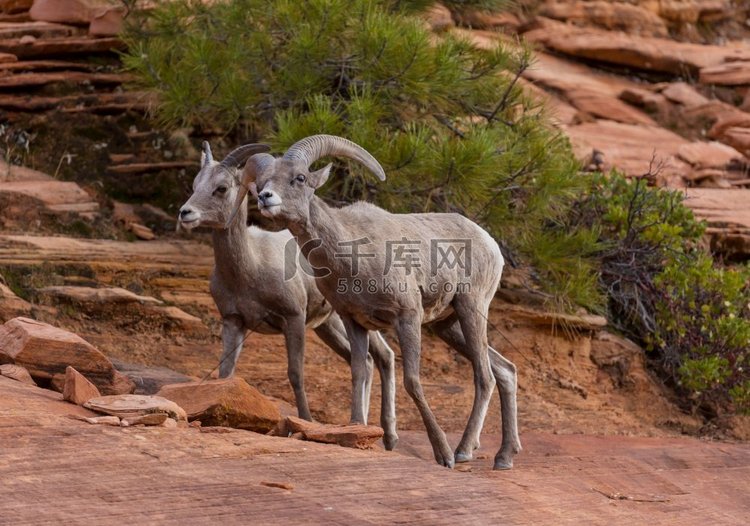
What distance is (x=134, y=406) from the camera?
22.1 feet

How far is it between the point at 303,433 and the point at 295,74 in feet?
16.7

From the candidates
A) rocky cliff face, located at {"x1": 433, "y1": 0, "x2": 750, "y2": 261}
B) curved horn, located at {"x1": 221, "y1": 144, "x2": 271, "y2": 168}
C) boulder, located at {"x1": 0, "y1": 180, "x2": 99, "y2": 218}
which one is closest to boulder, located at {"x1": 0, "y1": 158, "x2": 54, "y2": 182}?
boulder, located at {"x1": 0, "y1": 180, "x2": 99, "y2": 218}

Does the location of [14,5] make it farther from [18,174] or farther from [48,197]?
[48,197]

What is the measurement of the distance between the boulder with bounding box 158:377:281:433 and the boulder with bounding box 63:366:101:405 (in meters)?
0.48

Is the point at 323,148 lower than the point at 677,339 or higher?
higher

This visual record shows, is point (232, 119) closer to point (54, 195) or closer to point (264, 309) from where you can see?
point (54, 195)

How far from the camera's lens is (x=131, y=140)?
13.9 metres

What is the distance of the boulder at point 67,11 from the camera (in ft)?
47.3

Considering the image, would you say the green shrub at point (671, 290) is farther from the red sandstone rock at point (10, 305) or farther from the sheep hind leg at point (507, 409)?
the red sandstone rock at point (10, 305)

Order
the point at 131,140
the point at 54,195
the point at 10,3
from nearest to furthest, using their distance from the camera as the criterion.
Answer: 1. the point at 54,195
2. the point at 131,140
3. the point at 10,3

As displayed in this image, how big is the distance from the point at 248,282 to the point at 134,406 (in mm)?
2135

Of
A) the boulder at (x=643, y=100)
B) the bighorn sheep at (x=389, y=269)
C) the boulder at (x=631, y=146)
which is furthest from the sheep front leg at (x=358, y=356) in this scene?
the boulder at (x=643, y=100)

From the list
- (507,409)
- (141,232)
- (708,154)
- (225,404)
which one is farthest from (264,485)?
(708,154)

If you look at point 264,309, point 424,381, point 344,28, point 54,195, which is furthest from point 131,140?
point 264,309
